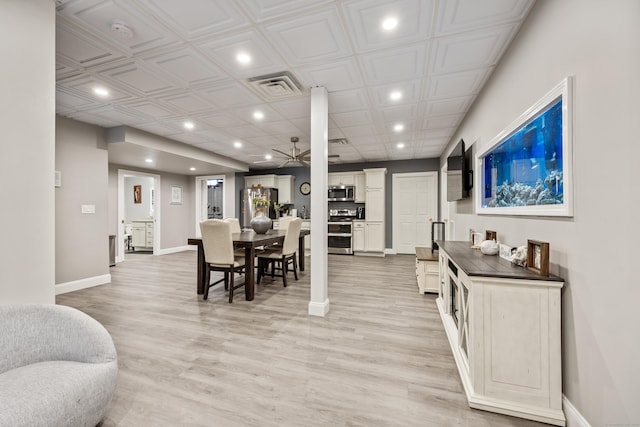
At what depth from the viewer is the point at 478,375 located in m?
1.55

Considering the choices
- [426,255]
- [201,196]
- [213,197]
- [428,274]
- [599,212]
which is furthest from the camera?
[213,197]

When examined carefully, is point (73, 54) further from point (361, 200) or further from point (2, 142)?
point (361, 200)

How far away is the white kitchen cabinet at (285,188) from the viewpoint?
7.86 metres

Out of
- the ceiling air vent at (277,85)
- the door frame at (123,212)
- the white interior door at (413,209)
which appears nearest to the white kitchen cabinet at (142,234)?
the door frame at (123,212)

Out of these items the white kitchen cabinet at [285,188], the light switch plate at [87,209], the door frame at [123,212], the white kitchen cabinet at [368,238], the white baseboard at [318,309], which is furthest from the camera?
the white kitchen cabinet at [285,188]

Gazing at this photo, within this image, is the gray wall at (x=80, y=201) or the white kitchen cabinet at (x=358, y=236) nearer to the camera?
the gray wall at (x=80, y=201)

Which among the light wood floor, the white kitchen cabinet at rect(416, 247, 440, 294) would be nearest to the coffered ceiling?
the white kitchen cabinet at rect(416, 247, 440, 294)

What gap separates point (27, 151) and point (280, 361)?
2095mm

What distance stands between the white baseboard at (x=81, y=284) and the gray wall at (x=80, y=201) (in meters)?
0.06

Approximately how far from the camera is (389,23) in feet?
6.41

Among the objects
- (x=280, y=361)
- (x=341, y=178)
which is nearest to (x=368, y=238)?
(x=341, y=178)

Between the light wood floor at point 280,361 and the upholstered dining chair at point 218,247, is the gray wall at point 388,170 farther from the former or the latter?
the upholstered dining chair at point 218,247

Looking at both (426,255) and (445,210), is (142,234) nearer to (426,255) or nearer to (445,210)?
(426,255)

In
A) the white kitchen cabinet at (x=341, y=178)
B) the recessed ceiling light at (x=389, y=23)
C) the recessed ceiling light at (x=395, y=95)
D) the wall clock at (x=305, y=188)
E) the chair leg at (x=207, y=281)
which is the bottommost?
the chair leg at (x=207, y=281)
